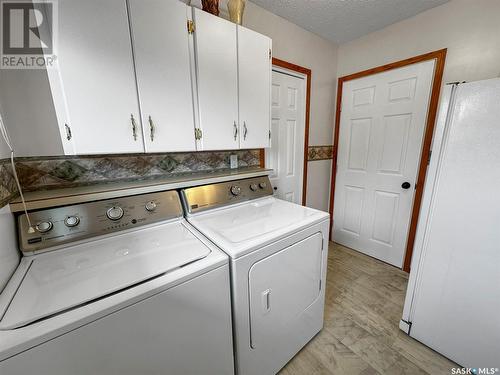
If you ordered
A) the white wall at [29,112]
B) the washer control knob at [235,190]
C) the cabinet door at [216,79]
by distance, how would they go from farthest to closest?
the washer control knob at [235,190], the cabinet door at [216,79], the white wall at [29,112]

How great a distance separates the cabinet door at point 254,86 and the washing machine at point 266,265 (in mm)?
417

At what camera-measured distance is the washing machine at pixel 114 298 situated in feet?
1.90

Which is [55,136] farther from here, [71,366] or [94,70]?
[71,366]

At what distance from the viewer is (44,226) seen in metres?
0.90

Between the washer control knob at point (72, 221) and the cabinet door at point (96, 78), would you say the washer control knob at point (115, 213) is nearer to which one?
the washer control knob at point (72, 221)

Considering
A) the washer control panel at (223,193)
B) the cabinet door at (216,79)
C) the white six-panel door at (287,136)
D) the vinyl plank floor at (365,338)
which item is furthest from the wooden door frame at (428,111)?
the cabinet door at (216,79)

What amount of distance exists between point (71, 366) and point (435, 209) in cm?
184

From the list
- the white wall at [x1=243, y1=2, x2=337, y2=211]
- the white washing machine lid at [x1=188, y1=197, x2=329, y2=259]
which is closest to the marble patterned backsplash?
the white washing machine lid at [x1=188, y1=197, x2=329, y2=259]

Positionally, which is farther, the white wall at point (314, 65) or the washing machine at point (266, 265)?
the white wall at point (314, 65)

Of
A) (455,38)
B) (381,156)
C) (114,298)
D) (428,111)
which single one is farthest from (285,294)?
(455,38)

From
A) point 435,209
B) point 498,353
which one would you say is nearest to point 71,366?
point 435,209

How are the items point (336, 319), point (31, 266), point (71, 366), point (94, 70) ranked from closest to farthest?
point (71, 366), point (31, 266), point (94, 70), point (336, 319)

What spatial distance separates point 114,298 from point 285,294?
0.85 meters

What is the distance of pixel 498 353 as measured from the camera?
112 cm
